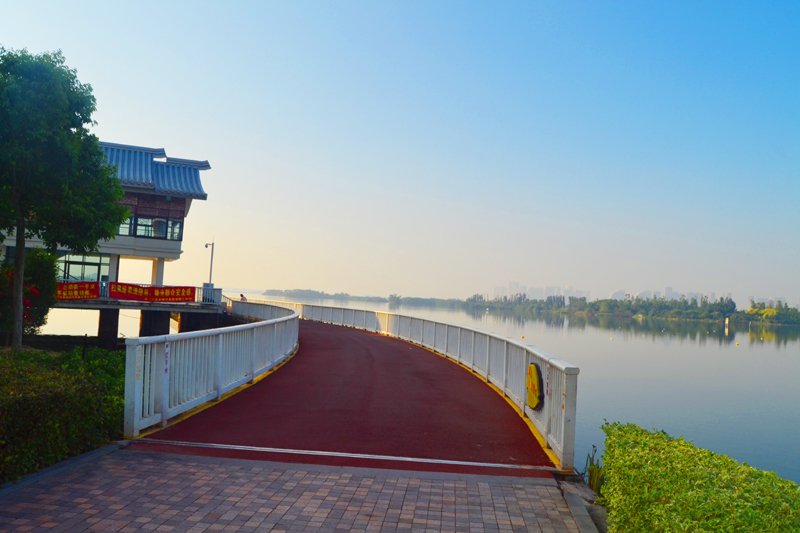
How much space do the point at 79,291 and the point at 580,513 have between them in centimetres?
3619

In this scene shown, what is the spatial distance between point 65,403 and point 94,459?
70cm

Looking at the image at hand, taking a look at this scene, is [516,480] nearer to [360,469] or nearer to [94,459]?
[360,469]

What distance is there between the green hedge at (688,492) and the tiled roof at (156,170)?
45584mm

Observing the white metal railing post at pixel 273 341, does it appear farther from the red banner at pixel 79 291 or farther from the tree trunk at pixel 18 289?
the red banner at pixel 79 291

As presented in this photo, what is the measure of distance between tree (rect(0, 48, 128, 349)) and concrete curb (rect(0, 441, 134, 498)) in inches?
425

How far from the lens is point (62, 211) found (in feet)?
48.9

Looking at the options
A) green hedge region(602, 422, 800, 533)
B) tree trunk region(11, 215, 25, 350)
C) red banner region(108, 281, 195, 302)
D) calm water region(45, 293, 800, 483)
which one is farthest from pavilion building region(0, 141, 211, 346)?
green hedge region(602, 422, 800, 533)

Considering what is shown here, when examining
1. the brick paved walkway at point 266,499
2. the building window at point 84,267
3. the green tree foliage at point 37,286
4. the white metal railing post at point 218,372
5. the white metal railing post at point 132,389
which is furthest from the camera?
the building window at point 84,267

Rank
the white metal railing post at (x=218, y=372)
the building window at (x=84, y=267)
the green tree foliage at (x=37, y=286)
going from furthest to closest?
the building window at (x=84, y=267)
the green tree foliage at (x=37, y=286)
the white metal railing post at (x=218, y=372)

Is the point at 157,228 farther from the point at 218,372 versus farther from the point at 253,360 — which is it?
the point at 218,372

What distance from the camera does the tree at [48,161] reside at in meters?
14.1

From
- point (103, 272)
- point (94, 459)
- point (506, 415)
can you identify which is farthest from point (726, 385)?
point (103, 272)

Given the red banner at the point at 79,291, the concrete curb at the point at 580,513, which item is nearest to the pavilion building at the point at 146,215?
the red banner at the point at 79,291

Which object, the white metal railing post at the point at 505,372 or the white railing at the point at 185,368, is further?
the white metal railing post at the point at 505,372
